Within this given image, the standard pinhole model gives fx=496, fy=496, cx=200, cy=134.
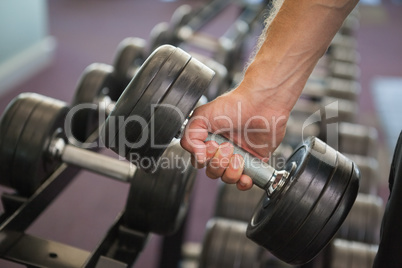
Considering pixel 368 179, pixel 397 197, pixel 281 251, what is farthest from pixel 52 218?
pixel 397 197

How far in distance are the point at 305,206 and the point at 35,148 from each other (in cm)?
55

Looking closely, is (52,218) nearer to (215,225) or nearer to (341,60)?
(215,225)

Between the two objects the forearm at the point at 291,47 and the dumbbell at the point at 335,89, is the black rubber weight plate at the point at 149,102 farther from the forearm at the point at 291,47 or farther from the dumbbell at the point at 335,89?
the dumbbell at the point at 335,89

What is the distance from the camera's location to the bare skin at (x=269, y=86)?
32.4 inches

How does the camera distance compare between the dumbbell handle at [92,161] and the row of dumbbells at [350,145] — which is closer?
the dumbbell handle at [92,161]

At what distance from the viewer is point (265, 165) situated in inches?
34.1

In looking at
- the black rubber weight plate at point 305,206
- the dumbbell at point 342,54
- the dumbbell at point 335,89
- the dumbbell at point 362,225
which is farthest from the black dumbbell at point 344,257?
the dumbbell at point 342,54

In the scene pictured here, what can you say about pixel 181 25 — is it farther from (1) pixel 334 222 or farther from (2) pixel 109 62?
(1) pixel 334 222

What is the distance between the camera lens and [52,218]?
2021mm

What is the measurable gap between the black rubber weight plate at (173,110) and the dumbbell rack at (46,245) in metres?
0.26

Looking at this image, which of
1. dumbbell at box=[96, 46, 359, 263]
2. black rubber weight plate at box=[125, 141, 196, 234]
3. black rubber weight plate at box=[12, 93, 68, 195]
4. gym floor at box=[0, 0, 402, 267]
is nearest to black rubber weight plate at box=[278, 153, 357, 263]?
dumbbell at box=[96, 46, 359, 263]

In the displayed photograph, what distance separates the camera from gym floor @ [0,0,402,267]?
2.01 metres

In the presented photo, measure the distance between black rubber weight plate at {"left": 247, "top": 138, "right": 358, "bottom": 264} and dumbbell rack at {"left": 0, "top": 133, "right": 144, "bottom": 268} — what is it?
0.27 m

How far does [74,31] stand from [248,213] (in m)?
2.97
